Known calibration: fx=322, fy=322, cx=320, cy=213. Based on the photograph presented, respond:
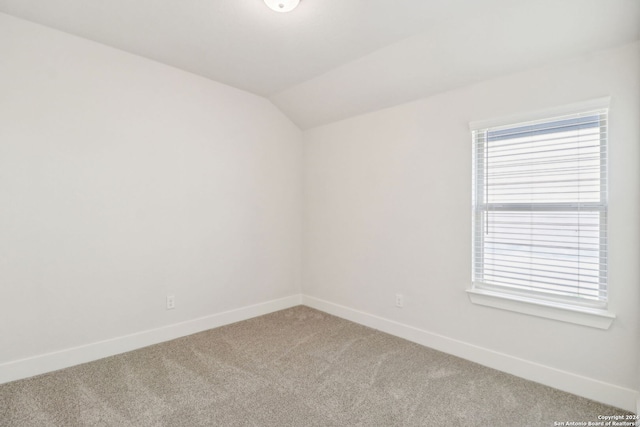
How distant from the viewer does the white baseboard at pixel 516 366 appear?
2045 mm

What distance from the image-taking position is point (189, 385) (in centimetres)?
227

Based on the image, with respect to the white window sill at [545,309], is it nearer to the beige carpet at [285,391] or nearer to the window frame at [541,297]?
the window frame at [541,297]

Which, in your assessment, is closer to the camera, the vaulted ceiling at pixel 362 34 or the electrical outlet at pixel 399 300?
the vaulted ceiling at pixel 362 34

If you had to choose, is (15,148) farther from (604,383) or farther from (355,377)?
(604,383)

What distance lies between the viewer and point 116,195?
109 inches

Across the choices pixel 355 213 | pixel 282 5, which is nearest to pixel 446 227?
pixel 355 213

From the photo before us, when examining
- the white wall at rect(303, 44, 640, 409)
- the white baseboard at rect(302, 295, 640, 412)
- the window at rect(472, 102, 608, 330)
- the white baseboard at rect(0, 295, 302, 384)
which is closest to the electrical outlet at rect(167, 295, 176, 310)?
the white baseboard at rect(0, 295, 302, 384)

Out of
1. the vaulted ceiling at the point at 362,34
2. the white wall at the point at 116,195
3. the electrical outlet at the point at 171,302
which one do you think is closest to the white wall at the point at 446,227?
the vaulted ceiling at the point at 362,34

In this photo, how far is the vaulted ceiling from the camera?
206cm

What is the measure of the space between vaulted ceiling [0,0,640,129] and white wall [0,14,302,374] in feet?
0.99

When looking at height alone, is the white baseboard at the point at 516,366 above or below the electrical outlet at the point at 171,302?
below

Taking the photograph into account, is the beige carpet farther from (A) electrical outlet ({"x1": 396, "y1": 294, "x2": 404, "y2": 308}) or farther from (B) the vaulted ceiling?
(B) the vaulted ceiling

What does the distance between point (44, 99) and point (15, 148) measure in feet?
1.38

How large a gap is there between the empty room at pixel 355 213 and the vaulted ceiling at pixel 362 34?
2 centimetres
